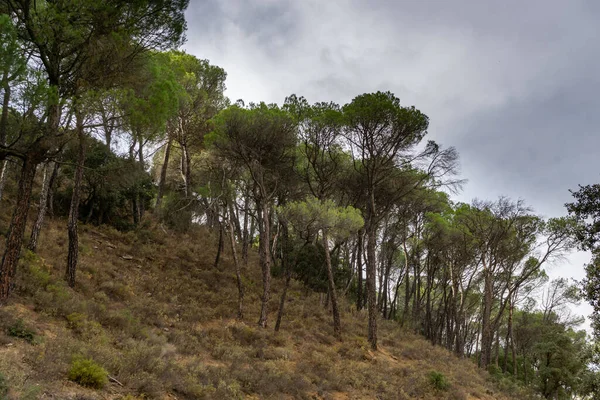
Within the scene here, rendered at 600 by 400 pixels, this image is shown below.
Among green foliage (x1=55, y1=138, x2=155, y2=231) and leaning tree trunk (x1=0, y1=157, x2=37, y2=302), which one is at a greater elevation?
green foliage (x1=55, y1=138, x2=155, y2=231)

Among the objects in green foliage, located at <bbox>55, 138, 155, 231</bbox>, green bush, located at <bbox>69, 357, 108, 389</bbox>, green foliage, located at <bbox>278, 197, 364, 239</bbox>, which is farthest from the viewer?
green foliage, located at <bbox>55, 138, 155, 231</bbox>

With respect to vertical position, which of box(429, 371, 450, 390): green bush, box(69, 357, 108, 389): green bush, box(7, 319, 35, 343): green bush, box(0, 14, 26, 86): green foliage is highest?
box(0, 14, 26, 86): green foliage

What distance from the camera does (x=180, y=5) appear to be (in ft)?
36.1

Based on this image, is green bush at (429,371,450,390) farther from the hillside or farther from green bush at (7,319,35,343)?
green bush at (7,319,35,343)

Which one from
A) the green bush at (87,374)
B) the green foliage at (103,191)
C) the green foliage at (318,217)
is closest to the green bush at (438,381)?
the green foliage at (318,217)

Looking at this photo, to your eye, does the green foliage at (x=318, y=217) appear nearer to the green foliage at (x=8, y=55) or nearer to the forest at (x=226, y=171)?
the forest at (x=226, y=171)

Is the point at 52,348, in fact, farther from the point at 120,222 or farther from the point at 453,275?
the point at 453,275

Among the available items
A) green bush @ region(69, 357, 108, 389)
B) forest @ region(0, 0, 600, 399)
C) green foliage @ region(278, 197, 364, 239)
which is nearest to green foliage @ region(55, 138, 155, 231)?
forest @ region(0, 0, 600, 399)

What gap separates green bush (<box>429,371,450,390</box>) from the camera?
13578 mm

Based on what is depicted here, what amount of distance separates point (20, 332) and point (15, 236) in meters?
2.65

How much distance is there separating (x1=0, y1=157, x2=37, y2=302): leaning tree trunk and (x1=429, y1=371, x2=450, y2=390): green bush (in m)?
13.6

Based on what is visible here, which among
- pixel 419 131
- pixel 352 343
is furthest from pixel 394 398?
pixel 419 131

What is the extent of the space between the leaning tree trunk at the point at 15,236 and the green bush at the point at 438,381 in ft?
44.7

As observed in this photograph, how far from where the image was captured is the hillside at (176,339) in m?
7.04
